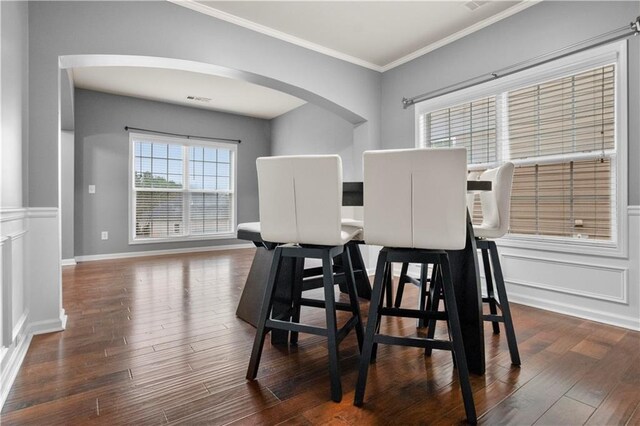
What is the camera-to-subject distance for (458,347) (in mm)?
1340

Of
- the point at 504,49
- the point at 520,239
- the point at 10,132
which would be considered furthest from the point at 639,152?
the point at 10,132

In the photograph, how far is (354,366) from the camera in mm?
1810

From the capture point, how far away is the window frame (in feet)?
7.92

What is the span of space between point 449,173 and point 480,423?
100cm

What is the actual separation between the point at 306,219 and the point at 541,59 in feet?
8.81

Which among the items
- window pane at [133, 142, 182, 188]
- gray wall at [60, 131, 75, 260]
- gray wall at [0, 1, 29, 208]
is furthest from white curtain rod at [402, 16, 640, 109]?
gray wall at [60, 131, 75, 260]

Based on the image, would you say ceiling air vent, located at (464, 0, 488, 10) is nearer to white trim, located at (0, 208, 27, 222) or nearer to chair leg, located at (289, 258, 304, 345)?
chair leg, located at (289, 258, 304, 345)

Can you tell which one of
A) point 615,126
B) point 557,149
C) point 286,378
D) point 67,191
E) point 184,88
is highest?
point 184,88

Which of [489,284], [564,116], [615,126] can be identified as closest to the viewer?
[489,284]

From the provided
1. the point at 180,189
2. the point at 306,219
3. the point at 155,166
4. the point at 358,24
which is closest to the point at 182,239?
the point at 180,189

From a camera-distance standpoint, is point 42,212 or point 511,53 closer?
point 42,212

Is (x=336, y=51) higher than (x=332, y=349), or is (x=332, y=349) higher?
(x=336, y=51)

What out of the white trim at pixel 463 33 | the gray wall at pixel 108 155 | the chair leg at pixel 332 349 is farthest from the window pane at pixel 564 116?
the gray wall at pixel 108 155

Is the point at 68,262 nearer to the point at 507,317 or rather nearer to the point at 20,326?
the point at 20,326
